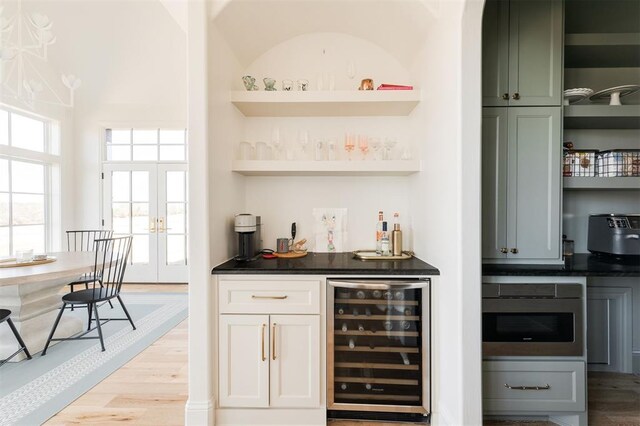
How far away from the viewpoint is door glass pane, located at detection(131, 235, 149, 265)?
5.07 m

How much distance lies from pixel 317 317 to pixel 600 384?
223 cm

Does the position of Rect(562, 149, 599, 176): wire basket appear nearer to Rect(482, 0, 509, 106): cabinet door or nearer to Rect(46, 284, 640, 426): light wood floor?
Rect(482, 0, 509, 106): cabinet door

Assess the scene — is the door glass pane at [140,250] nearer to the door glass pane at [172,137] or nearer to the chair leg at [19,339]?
the door glass pane at [172,137]

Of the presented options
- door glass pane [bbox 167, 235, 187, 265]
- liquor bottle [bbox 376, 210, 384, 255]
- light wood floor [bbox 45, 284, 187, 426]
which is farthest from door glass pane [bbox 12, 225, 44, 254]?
liquor bottle [bbox 376, 210, 384, 255]

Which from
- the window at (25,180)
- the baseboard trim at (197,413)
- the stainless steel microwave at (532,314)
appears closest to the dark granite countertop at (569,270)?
the stainless steel microwave at (532,314)

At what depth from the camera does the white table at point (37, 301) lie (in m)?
2.46

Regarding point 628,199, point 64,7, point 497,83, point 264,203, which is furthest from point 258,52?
point 64,7

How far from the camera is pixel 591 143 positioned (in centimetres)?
239

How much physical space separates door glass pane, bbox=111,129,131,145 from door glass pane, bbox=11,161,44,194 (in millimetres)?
1107

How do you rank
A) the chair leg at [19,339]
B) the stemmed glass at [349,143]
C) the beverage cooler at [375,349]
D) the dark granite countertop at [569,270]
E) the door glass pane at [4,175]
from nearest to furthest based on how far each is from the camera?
the dark granite countertop at [569,270] < the beverage cooler at [375,349] < the stemmed glass at [349,143] < the chair leg at [19,339] < the door glass pane at [4,175]

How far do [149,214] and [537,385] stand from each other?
17.4ft

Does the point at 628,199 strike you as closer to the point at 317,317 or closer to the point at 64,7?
the point at 317,317

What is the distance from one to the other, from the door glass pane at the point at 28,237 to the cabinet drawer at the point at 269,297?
4555mm

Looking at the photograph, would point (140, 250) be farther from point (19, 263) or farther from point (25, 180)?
point (19, 263)
